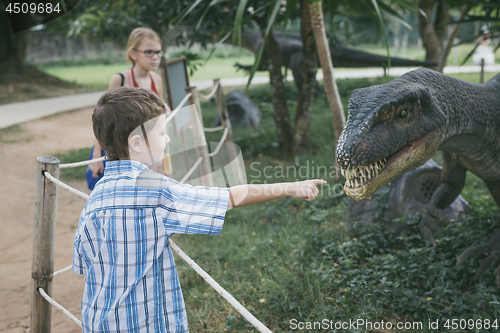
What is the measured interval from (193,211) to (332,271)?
1.77 m

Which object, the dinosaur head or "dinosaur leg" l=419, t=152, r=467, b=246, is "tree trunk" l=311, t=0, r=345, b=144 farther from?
the dinosaur head

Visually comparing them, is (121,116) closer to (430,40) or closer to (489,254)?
(489,254)

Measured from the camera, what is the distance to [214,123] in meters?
7.56

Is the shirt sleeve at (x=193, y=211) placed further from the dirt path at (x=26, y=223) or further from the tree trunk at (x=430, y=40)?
the tree trunk at (x=430, y=40)

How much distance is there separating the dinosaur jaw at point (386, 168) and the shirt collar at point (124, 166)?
2.17 ft

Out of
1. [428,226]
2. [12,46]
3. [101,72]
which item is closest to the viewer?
[428,226]

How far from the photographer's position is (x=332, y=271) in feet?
8.93

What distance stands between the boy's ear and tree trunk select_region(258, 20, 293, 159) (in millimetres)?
4559

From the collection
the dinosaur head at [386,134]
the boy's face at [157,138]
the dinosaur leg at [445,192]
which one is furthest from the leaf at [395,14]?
the boy's face at [157,138]

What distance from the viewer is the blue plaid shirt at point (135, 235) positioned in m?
1.17

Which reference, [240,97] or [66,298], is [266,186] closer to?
[66,298]

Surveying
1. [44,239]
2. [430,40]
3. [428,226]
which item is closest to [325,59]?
[428,226]

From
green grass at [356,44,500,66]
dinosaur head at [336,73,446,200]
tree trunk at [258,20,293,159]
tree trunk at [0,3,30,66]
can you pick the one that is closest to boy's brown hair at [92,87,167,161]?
dinosaur head at [336,73,446,200]

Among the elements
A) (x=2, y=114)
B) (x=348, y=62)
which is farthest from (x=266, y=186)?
(x=2, y=114)
